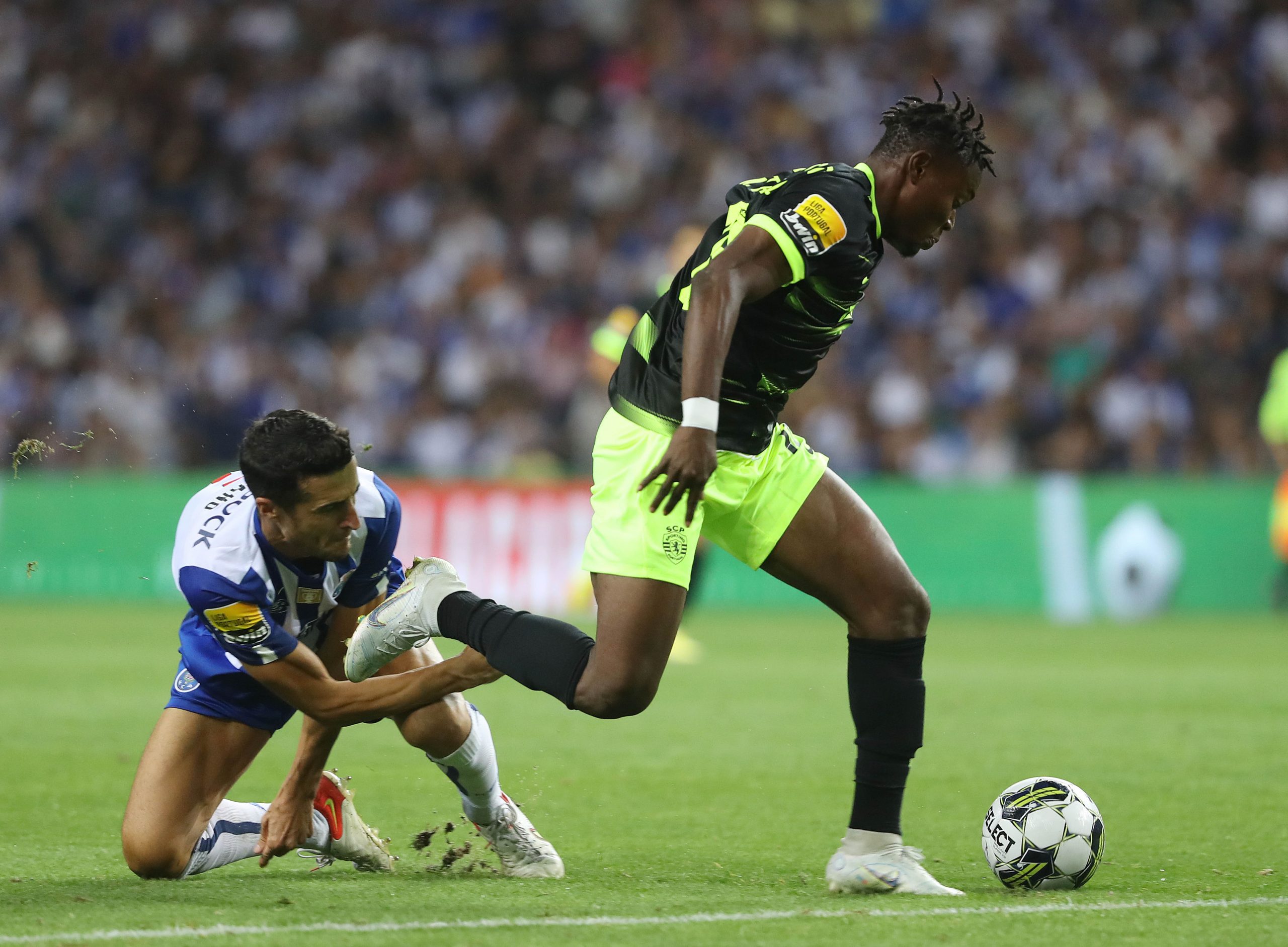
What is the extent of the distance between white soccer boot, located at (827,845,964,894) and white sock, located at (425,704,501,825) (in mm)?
975

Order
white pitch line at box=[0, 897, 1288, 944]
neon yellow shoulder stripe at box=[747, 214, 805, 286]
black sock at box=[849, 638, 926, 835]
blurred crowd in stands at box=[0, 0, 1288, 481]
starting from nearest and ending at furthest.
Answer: white pitch line at box=[0, 897, 1288, 944], neon yellow shoulder stripe at box=[747, 214, 805, 286], black sock at box=[849, 638, 926, 835], blurred crowd in stands at box=[0, 0, 1288, 481]

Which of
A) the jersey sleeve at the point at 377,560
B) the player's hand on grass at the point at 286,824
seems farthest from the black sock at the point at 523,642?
the player's hand on grass at the point at 286,824

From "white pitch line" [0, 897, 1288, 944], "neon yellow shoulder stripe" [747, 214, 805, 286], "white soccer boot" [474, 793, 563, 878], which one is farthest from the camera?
"white soccer boot" [474, 793, 563, 878]

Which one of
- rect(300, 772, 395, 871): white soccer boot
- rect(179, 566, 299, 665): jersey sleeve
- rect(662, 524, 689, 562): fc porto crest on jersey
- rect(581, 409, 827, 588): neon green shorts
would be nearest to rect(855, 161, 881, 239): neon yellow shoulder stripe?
rect(581, 409, 827, 588): neon green shorts

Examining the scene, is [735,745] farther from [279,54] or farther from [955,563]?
[279,54]

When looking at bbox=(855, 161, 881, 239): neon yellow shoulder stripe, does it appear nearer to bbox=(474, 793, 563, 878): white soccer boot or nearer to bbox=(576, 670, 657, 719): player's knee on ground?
bbox=(576, 670, 657, 719): player's knee on ground

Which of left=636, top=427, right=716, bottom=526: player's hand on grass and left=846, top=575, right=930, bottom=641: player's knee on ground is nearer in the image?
left=636, top=427, right=716, bottom=526: player's hand on grass

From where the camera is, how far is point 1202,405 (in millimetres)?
16828

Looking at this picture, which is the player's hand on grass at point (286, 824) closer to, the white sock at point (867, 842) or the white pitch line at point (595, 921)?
the white pitch line at point (595, 921)

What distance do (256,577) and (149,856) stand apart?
2.59 ft

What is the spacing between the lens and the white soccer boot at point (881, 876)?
449 centimetres

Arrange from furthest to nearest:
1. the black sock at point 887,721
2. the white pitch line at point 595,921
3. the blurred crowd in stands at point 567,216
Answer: the blurred crowd in stands at point 567,216 → the black sock at point 887,721 → the white pitch line at point 595,921

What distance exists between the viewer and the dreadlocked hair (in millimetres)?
4457

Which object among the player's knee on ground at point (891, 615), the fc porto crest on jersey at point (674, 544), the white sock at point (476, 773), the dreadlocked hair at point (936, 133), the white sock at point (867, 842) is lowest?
the white sock at point (867, 842)
